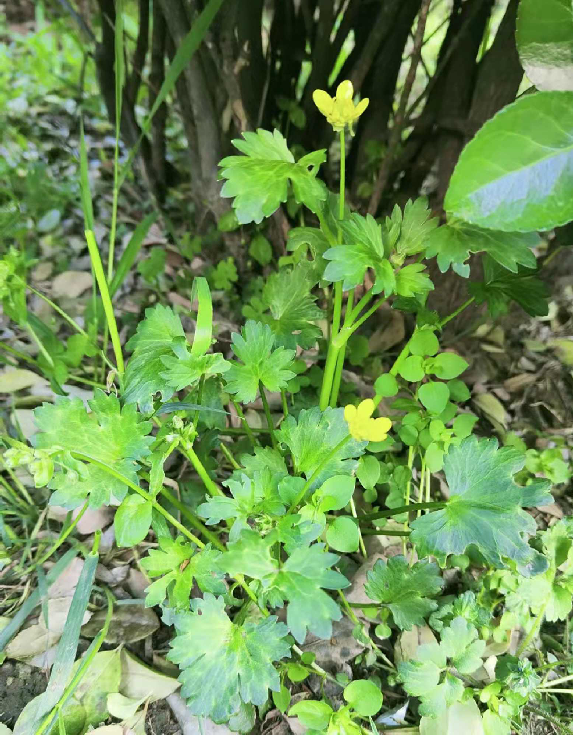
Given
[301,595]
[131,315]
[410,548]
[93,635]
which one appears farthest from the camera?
[131,315]

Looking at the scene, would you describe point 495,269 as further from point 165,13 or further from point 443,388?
point 165,13

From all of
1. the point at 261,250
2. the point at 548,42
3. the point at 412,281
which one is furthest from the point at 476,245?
the point at 261,250

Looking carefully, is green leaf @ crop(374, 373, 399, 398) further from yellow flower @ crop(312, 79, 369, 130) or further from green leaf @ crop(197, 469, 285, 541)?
yellow flower @ crop(312, 79, 369, 130)

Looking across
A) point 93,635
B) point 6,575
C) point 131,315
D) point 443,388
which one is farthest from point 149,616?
point 131,315

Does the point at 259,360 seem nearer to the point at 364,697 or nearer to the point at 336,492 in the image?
the point at 336,492

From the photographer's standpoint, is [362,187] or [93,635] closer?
[93,635]

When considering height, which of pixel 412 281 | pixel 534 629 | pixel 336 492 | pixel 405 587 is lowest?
pixel 534 629
